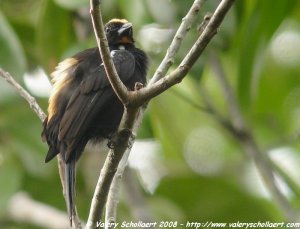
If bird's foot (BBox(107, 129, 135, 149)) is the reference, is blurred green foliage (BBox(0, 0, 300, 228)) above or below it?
below

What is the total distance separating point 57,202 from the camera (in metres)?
7.33

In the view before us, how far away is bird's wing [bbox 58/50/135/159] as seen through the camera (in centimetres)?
539

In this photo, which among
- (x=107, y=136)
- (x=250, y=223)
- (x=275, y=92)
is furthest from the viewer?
(x=275, y=92)

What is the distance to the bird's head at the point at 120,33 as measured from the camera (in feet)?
20.5

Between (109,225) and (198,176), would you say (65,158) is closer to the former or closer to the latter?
(109,225)

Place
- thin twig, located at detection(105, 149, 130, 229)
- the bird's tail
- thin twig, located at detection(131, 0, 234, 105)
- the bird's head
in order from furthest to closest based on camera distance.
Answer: the bird's head < the bird's tail < thin twig, located at detection(105, 149, 130, 229) < thin twig, located at detection(131, 0, 234, 105)

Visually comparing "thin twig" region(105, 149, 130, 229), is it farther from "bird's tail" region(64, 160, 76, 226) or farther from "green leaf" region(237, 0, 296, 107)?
"green leaf" region(237, 0, 296, 107)

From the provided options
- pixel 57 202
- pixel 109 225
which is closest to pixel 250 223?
pixel 57 202

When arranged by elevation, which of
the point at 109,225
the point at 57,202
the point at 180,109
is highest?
the point at 109,225

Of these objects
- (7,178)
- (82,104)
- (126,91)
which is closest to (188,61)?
(126,91)

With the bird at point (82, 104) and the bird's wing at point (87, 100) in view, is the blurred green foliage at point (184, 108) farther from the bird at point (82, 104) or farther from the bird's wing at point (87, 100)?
the bird's wing at point (87, 100)

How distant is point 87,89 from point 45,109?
4.16ft

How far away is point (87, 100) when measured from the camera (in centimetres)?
552

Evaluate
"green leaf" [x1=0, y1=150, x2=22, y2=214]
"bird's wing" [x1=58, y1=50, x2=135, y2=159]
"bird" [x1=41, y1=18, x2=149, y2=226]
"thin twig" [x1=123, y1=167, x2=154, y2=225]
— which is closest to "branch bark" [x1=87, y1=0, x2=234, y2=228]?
Answer: "bird" [x1=41, y1=18, x2=149, y2=226]
